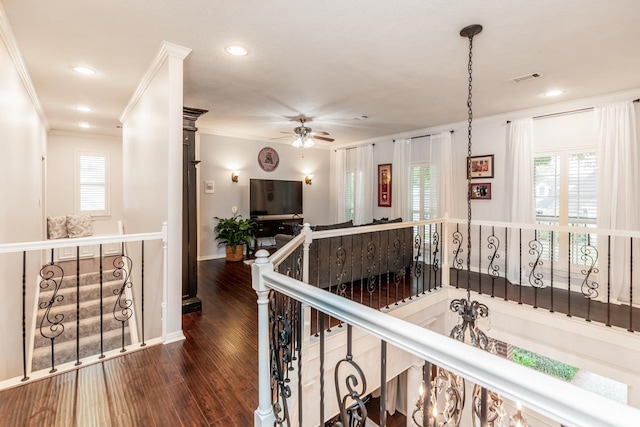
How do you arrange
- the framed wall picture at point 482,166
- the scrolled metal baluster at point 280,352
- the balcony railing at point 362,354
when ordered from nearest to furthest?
the balcony railing at point 362,354 → the scrolled metal baluster at point 280,352 → the framed wall picture at point 482,166

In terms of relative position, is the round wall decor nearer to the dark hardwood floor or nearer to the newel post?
the dark hardwood floor

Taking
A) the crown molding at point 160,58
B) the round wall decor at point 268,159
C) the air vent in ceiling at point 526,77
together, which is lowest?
the round wall decor at point 268,159

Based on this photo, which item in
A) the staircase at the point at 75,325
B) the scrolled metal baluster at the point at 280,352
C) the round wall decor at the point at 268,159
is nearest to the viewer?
the scrolled metal baluster at the point at 280,352

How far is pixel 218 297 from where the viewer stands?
13.5 ft

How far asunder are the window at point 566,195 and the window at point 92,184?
28.4ft

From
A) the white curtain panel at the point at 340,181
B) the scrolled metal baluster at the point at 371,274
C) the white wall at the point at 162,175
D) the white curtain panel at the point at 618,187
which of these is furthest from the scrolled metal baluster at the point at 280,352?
the white curtain panel at the point at 340,181

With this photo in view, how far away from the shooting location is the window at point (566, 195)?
423 cm

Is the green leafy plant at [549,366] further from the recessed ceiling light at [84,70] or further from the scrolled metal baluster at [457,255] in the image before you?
the recessed ceiling light at [84,70]

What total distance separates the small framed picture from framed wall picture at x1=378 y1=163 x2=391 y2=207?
6.11 feet

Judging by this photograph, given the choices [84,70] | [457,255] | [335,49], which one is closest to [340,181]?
[457,255]

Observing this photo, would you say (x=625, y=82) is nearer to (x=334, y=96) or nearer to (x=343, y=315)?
Answer: (x=334, y=96)

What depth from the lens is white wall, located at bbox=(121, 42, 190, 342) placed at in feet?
9.03

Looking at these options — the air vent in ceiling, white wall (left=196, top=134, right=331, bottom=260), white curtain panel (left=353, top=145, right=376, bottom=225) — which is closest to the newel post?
the air vent in ceiling

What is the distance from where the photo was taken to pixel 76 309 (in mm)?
3686
